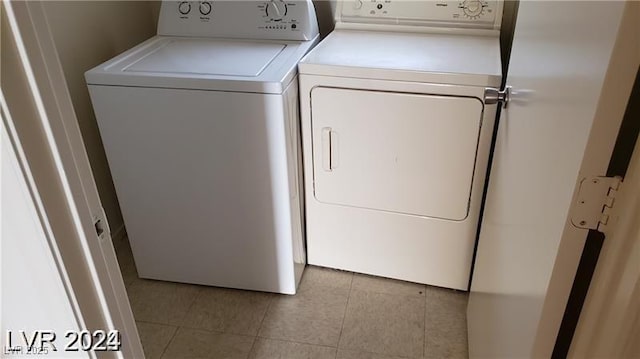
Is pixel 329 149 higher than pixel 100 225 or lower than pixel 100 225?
lower

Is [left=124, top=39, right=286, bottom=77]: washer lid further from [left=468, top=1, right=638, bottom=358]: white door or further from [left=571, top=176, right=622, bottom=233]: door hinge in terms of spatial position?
[left=571, top=176, right=622, bottom=233]: door hinge

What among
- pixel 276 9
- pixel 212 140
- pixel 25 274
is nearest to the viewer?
pixel 25 274

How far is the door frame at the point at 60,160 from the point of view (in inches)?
24.2

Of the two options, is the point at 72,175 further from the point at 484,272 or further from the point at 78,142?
the point at 484,272

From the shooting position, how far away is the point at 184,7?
194 centimetres

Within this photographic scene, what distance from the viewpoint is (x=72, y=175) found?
0.70 m

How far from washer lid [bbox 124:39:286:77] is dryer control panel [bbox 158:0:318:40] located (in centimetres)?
4

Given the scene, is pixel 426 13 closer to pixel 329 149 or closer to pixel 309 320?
pixel 329 149

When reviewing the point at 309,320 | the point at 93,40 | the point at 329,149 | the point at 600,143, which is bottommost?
the point at 309,320

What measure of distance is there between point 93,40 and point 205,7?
1.56ft

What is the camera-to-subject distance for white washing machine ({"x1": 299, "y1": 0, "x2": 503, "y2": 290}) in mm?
1574

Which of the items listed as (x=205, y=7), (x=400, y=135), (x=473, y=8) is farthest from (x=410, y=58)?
(x=205, y=7)

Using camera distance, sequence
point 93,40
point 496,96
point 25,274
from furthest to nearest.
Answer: point 93,40
point 496,96
point 25,274

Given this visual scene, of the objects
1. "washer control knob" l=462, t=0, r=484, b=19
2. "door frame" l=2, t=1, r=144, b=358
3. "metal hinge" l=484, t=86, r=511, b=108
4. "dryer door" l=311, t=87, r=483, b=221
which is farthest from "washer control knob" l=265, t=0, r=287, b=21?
"door frame" l=2, t=1, r=144, b=358
